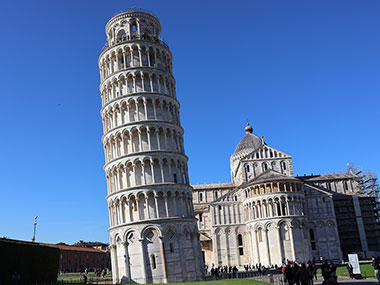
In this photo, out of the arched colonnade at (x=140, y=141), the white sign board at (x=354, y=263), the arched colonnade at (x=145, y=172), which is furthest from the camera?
the arched colonnade at (x=140, y=141)

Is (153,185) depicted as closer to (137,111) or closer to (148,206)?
(148,206)

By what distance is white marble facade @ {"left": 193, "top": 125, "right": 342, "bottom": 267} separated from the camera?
58094 millimetres

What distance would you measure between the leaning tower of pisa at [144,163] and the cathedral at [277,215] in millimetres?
21387

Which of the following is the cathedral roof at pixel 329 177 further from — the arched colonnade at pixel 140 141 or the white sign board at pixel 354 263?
the white sign board at pixel 354 263

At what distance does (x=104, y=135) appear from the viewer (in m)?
43.8

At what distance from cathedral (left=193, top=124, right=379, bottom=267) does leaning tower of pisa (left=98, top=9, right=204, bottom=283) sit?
70.2 feet

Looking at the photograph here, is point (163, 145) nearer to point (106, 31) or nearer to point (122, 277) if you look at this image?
point (122, 277)

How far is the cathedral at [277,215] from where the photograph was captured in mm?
58281

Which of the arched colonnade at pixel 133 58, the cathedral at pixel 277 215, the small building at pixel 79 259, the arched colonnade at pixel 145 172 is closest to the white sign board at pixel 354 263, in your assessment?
the arched colonnade at pixel 145 172

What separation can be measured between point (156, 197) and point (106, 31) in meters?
22.9

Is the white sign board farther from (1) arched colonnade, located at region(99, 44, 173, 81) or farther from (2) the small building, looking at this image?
(2) the small building

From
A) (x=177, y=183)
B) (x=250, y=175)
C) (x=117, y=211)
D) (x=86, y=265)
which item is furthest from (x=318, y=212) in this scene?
(x=86, y=265)

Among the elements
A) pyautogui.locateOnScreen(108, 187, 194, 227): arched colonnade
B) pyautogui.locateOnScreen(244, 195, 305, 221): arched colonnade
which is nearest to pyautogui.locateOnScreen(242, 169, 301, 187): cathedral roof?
pyautogui.locateOnScreen(244, 195, 305, 221): arched colonnade

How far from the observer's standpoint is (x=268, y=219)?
59000 mm
